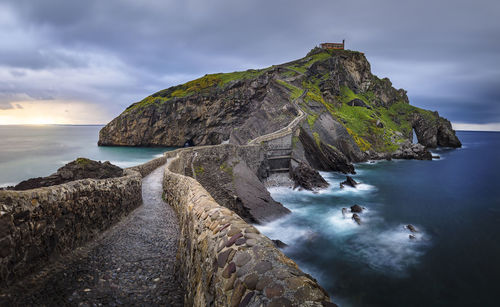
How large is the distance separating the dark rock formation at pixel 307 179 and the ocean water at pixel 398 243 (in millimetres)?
1543

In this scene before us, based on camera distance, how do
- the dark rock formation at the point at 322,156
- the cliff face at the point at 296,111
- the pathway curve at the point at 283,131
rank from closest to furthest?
the pathway curve at the point at 283,131 < the dark rock formation at the point at 322,156 < the cliff face at the point at 296,111

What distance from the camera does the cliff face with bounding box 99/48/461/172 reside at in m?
54.6

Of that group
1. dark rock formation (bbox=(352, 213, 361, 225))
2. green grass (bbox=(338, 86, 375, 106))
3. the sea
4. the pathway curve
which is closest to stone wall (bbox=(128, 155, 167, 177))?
the sea

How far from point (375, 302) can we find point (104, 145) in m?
99.9

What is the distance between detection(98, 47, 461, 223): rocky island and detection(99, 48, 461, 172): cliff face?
0.32 meters

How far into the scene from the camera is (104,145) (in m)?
92.3

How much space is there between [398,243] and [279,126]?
31331 mm

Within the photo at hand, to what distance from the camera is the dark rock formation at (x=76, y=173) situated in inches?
669

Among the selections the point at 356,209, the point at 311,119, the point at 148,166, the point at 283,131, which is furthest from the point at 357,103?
the point at 148,166

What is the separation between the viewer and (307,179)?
34.1 meters

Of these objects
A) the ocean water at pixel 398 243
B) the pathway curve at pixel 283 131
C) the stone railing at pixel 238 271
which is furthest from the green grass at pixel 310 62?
the stone railing at pixel 238 271

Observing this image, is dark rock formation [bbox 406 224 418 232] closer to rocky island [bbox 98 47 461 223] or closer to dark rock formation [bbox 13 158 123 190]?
rocky island [bbox 98 47 461 223]

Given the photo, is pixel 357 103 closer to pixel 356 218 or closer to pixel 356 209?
pixel 356 209

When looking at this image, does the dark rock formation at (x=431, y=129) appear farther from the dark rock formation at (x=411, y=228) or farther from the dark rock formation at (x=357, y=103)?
the dark rock formation at (x=411, y=228)
